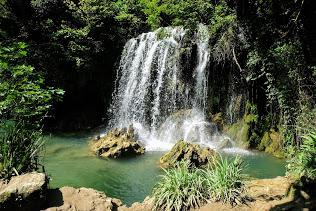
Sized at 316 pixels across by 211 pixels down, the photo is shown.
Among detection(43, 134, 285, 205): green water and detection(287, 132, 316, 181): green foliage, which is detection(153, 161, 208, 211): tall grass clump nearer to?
detection(287, 132, 316, 181): green foliage

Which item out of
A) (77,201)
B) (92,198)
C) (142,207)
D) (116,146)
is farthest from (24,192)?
(116,146)

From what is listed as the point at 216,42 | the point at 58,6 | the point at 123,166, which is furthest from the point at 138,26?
the point at 123,166

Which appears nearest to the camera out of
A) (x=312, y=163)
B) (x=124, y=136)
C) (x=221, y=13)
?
(x=312, y=163)

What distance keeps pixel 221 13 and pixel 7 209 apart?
15235 millimetres

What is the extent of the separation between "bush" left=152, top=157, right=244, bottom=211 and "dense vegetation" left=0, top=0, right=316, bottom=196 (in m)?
0.19

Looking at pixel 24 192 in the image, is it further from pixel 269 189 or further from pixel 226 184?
pixel 269 189

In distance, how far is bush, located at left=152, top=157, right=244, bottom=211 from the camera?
7.37 meters

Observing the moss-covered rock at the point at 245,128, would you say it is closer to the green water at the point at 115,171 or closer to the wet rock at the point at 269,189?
the green water at the point at 115,171

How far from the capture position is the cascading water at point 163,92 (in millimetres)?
17598

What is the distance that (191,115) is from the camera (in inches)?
714

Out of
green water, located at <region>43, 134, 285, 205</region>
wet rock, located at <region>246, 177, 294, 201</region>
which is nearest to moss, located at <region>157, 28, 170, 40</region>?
green water, located at <region>43, 134, 285, 205</region>

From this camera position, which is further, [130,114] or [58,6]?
[58,6]

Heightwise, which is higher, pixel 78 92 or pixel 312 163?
pixel 78 92

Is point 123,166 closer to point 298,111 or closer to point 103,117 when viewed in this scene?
point 298,111
